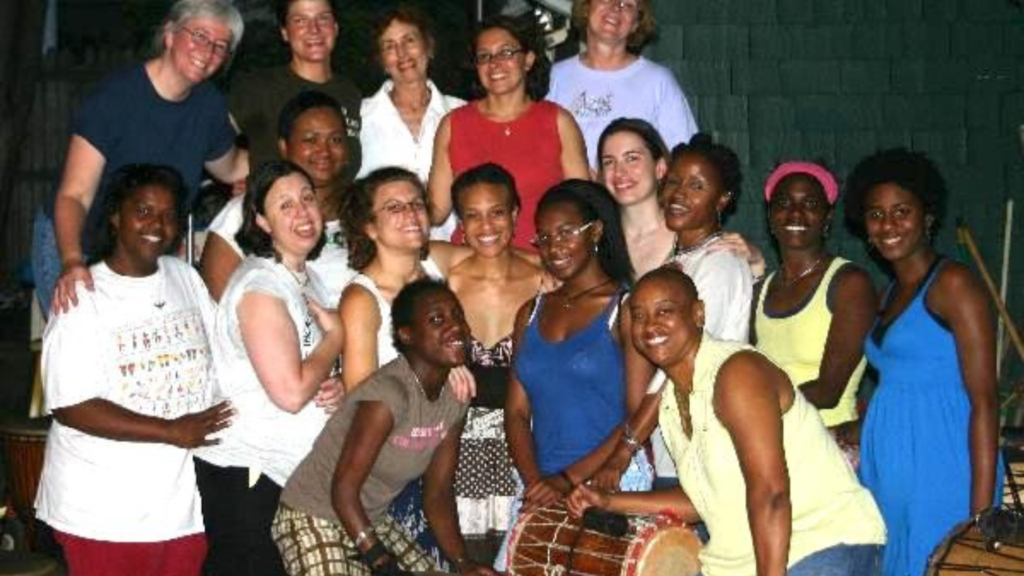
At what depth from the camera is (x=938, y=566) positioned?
6293mm

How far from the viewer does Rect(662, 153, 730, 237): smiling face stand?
7.54 meters

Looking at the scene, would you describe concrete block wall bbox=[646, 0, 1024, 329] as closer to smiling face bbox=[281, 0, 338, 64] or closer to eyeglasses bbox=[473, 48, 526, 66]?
eyeglasses bbox=[473, 48, 526, 66]

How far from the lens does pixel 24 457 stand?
29.2 ft

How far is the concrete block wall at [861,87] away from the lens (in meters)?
10.5

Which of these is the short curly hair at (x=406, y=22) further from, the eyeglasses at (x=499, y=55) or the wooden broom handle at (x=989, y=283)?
the wooden broom handle at (x=989, y=283)

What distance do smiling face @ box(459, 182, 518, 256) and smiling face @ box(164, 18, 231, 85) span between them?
1.21 meters

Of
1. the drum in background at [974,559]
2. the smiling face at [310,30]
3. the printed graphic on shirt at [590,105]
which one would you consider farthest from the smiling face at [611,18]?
the drum in background at [974,559]

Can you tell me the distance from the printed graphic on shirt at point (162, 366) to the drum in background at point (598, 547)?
1.29 metres

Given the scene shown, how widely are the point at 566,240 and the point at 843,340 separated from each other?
3.62 ft

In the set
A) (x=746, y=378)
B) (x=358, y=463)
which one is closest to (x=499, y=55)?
(x=358, y=463)

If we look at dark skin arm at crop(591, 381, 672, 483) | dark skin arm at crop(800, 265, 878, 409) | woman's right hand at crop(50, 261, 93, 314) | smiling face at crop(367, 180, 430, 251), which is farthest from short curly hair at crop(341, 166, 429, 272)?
dark skin arm at crop(800, 265, 878, 409)

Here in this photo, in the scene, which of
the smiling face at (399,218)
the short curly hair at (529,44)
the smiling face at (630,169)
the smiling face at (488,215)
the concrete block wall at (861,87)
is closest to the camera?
the smiling face at (399,218)

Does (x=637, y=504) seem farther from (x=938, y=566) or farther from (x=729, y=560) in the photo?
(x=938, y=566)

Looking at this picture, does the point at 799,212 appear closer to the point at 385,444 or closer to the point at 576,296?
the point at 576,296
